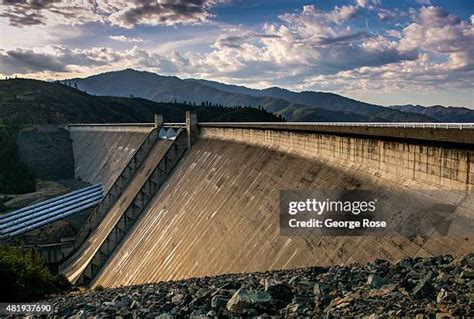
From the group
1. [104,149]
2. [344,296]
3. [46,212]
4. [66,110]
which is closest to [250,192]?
[344,296]

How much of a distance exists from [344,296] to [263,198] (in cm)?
1311

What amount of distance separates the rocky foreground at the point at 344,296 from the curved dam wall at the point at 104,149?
44678mm

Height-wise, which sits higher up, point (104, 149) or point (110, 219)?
point (104, 149)

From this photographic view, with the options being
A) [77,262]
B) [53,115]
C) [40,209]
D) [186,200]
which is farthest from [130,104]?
[186,200]

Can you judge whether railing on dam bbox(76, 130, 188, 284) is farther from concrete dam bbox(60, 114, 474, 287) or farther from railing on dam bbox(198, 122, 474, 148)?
railing on dam bbox(198, 122, 474, 148)

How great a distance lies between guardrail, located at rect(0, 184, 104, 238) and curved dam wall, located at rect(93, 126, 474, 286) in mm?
15991

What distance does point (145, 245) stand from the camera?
3027 centimetres

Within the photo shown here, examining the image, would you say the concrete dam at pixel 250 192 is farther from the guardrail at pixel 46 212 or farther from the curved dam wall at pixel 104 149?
the curved dam wall at pixel 104 149

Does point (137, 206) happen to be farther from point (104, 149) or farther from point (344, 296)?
point (104, 149)

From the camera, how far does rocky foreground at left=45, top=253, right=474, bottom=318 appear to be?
6965 mm

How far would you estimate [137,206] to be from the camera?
37031 millimetres

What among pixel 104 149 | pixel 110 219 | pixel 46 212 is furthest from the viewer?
pixel 104 149

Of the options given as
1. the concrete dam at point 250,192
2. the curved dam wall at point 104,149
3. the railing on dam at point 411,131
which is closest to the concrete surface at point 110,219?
the concrete dam at point 250,192

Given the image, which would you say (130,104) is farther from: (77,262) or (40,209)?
(77,262)
